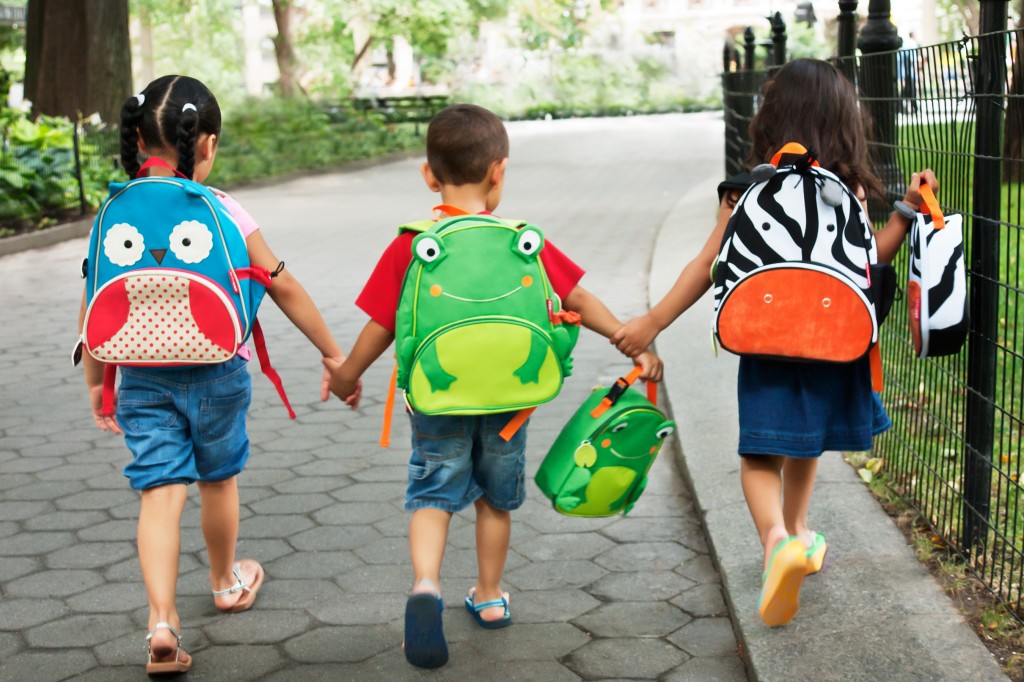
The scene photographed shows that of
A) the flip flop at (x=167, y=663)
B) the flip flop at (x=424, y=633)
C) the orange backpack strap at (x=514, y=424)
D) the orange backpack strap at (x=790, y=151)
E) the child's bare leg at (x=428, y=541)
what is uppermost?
the orange backpack strap at (x=790, y=151)

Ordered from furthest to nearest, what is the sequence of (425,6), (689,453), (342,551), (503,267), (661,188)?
(425,6) < (661,188) < (689,453) < (342,551) < (503,267)

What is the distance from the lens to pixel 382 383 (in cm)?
731

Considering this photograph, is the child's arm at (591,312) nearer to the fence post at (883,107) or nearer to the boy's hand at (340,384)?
the boy's hand at (340,384)

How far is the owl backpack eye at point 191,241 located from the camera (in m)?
3.36

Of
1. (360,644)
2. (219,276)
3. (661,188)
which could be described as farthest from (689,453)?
(661,188)

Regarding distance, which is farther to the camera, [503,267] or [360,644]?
[360,644]

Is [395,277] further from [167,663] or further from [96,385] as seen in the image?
[167,663]

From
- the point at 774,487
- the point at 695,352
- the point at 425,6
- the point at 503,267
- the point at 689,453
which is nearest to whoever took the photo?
the point at 503,267

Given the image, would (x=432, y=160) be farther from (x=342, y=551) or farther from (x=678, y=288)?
(x=342, y=551)

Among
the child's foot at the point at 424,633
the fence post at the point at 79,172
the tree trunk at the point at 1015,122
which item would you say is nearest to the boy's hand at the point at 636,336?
the child's foot at the point at 424,633

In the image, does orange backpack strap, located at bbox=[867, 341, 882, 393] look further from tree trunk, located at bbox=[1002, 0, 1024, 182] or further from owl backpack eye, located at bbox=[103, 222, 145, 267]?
owl backpack eye, located at bbox=[103, 222, 145, 267]

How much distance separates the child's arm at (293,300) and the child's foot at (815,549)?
4.73 feet

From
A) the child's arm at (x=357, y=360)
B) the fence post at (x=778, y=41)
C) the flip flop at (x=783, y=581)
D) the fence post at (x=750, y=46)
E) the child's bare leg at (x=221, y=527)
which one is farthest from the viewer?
the fence post at (x=750, y=46)

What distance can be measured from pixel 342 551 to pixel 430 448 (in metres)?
1.21
